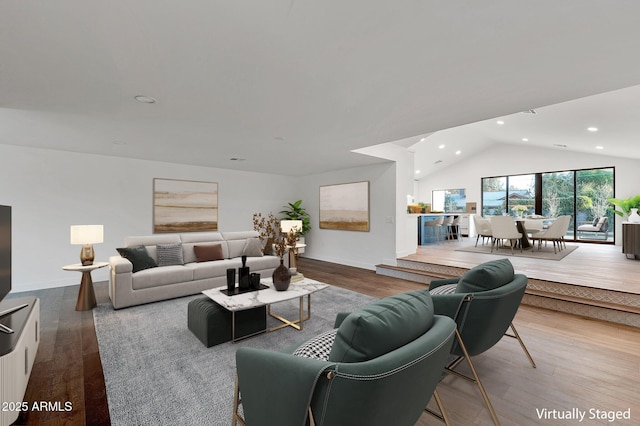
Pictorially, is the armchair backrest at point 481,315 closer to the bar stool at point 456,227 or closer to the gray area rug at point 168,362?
the gray area rug at point 168,362

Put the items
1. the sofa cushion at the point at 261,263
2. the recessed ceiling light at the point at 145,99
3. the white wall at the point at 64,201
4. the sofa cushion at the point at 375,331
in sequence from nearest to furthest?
the sofa cushion at the point at 375,331, the recessed ceiling light at the point at 145,99, the white wall at the point at 64,201, the sofa cushion at the point at 261,263

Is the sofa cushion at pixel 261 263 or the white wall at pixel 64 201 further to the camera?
the sofa cushion at pixel 261 263

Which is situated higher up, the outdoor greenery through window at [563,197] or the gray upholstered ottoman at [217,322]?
the outdoor greenery through window at [563,197]

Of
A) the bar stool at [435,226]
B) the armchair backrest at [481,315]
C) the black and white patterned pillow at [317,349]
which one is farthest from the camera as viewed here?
the bar stool at [435,226]

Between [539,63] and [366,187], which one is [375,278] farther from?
[539,63]

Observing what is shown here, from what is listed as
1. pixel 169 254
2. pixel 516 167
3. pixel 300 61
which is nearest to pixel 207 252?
pixel 169 254

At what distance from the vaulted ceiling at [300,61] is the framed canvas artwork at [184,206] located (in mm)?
2292

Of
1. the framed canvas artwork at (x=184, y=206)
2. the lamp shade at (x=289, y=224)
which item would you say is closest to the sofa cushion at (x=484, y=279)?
the lamp shade at (x=289, y=224)

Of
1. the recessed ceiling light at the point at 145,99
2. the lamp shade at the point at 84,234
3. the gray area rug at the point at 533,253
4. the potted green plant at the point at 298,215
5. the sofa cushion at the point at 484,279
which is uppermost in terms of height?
the recessed ceiling light at the point at 145,99

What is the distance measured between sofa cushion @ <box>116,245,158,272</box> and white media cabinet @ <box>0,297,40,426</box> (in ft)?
5.26

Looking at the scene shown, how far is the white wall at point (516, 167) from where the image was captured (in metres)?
7.48

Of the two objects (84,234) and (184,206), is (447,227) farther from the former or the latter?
(84,234)

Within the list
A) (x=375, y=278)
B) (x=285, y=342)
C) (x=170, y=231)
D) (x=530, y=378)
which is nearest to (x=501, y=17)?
(x=530, y=378)

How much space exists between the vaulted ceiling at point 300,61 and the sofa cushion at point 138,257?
1.66 m
